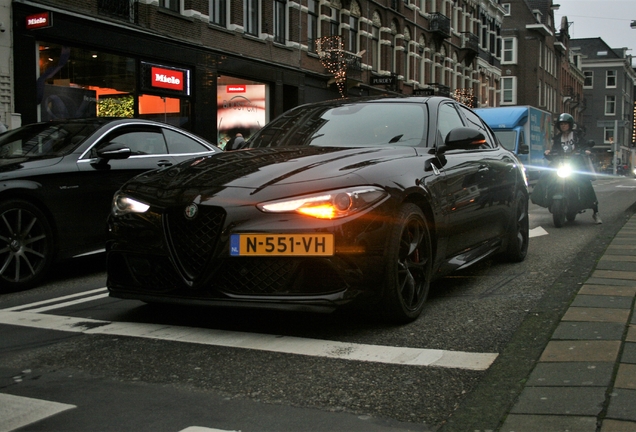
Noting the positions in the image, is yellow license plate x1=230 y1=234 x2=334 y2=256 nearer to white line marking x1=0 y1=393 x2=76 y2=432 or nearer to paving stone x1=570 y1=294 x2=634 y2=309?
white line marking x1=0 y1=393 x2=76 y2=432

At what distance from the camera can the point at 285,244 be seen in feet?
13.1

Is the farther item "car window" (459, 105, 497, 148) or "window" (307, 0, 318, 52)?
"window" (307, 0, 318, 52)

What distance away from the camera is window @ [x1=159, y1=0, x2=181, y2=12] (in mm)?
20875

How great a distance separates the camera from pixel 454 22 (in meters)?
48.3

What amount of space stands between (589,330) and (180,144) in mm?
5092

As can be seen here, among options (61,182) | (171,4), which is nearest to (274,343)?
(61,182)

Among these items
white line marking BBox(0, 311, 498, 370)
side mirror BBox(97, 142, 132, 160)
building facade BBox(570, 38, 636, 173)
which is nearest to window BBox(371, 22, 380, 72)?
side mirror BBox(97, 142, 132, 160)

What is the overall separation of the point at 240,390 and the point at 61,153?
417cm

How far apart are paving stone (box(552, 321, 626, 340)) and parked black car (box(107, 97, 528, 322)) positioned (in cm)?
88

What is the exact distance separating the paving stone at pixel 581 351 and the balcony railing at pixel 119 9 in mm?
16498

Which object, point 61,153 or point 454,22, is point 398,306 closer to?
point 61,153

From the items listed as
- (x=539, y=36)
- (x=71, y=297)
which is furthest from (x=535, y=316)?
(x=539, y=36)

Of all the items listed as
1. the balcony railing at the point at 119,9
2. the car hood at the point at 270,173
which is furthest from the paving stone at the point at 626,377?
the balcony railing at the point at 119,9

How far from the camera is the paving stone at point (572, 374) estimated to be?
10.2 ft
